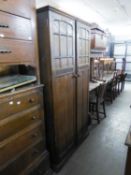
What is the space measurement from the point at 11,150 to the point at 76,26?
162 cm

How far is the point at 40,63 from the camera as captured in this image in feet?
5.27

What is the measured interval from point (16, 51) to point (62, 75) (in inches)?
26.1

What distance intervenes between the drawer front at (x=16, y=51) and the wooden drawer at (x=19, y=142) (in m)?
0.68

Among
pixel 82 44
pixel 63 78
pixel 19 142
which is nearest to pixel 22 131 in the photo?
pixel 19 142

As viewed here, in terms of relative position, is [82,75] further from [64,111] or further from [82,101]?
[64,111]

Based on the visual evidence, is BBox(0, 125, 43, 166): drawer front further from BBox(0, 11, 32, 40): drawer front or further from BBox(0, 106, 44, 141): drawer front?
BBox(0, 11, 32, 40): drawer front

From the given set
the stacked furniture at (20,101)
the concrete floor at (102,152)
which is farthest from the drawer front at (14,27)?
the concrete floor at (102,152)

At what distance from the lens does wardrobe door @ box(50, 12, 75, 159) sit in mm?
1581

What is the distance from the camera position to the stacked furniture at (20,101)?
117 cm

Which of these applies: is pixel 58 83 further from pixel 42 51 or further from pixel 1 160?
pixel 1 160

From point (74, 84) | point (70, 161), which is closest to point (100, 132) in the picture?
point (70, 161)

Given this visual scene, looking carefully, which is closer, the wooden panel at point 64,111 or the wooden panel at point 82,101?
the wooden panel at point 64,111

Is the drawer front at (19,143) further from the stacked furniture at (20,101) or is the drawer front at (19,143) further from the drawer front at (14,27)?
the drawer front at (14,27)

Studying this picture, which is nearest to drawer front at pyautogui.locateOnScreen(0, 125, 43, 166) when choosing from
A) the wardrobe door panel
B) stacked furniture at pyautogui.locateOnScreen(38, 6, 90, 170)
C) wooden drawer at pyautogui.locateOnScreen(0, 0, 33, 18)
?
stacked furniture at pyautogui.locateOnScreen(38, 6, 90, 170)
